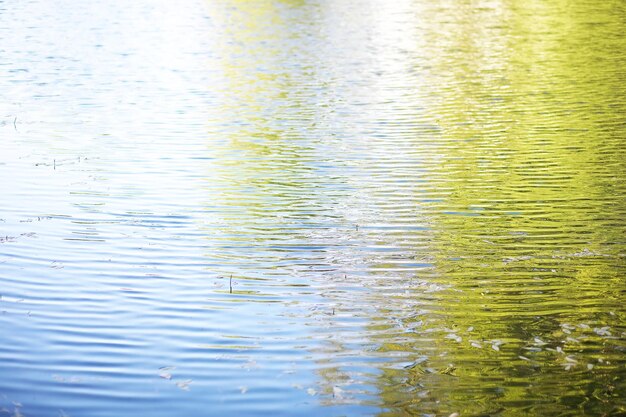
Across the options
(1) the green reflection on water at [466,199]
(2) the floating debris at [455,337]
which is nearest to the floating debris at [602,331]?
(1) the green reflection on water at [466,199]

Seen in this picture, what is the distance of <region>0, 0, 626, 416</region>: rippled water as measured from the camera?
271 inches

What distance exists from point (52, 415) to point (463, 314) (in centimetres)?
331

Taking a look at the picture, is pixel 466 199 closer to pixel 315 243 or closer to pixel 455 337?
pixel 315 243

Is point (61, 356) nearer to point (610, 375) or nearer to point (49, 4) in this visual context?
point (610, 375)

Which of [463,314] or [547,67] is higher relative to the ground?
[463,314]

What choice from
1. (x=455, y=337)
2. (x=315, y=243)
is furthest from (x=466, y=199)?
(x=455, y=337)

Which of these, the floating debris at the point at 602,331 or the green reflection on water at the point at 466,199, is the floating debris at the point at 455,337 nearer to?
the green reflection on water at the point at 466,199

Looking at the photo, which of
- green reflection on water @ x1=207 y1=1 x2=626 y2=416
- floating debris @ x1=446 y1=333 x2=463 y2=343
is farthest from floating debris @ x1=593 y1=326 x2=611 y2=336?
floating debris @ x1=446 y1=333 x2=463 y2=343

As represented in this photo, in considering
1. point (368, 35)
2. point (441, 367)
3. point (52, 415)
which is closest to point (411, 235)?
point (441, 367)

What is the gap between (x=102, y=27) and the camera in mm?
36406

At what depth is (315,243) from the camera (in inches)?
407

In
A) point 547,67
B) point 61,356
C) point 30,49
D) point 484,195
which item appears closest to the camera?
point 61,356

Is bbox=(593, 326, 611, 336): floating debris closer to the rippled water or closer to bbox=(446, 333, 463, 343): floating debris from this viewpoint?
the rippled water

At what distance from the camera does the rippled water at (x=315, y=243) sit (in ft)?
22.6
